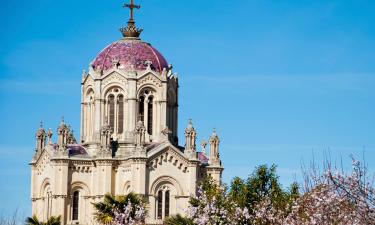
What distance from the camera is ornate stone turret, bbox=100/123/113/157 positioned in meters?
85.2

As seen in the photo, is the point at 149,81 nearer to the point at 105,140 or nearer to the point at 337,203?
the point at 105,140

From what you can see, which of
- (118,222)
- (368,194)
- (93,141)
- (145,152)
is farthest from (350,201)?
(93,141)

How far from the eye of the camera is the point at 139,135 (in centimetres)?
8419

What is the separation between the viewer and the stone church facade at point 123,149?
85.6 m

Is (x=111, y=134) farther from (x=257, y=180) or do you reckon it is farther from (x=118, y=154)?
(x=257, y=180)

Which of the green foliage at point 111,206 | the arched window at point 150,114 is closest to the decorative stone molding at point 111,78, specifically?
the arched window at point 150,114

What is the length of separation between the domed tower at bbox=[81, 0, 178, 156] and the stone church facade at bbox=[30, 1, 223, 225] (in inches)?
3.1

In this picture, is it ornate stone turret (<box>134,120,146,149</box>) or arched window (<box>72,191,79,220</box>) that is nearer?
ornate stone turret (<box>134,120,146,149</box>)

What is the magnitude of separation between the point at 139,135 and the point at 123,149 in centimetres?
355

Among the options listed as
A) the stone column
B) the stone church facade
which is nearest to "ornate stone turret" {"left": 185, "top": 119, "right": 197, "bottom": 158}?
the stone church facade

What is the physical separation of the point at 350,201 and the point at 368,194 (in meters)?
3.57

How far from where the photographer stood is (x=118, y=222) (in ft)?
221

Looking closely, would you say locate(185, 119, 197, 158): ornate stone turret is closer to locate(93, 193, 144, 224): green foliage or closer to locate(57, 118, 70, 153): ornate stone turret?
locate(57, 118, 70, 153): ornate stone turret

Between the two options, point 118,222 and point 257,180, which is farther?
point 257,180
